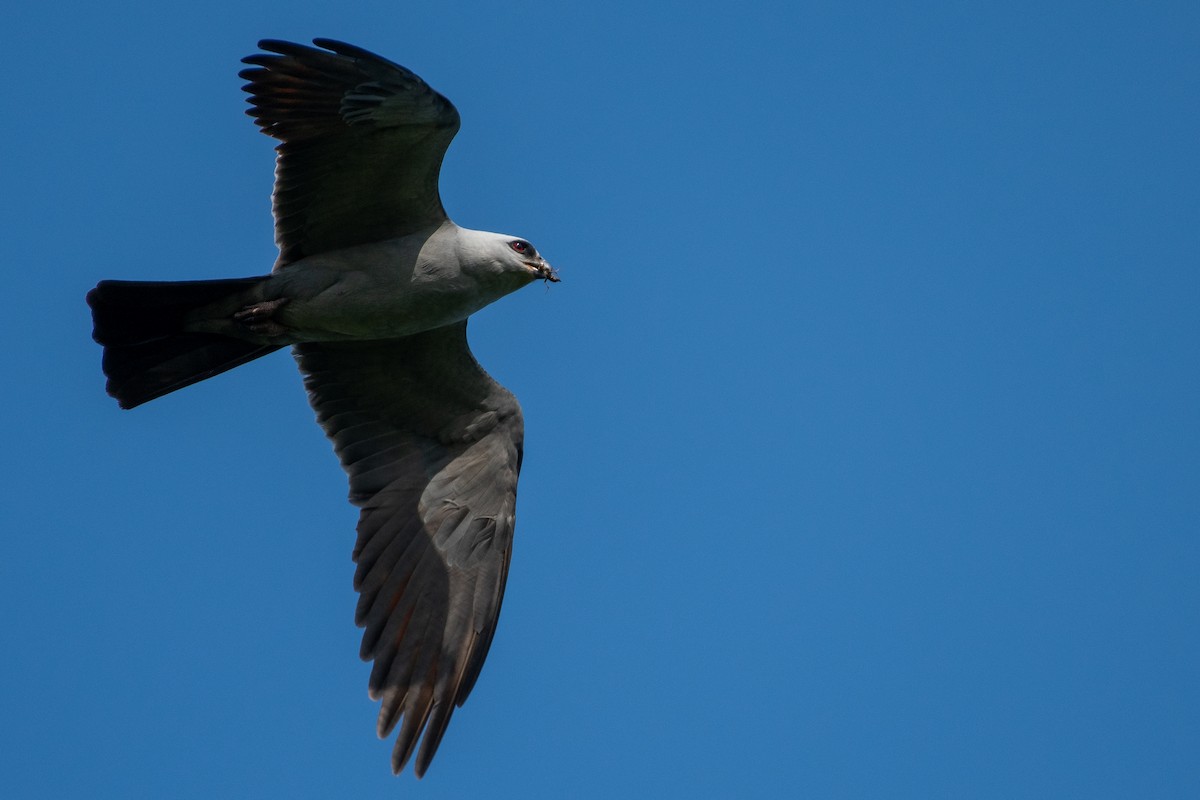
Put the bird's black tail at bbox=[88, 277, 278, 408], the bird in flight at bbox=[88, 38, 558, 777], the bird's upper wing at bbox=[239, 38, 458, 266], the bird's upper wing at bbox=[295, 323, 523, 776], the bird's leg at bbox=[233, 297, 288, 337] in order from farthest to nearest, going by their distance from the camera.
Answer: the bird's upper wing at bbox=[295, 323, 523, 776]
the bird's leg at bbox=[233, 297, 288, 337]
the bird's black tail at bbox=[88, 277, 278, 408]
the bird in flight at bbox=[88, 38, 558, 777]
the bird's upper wing at bbox=[239, 38, 458, 266]

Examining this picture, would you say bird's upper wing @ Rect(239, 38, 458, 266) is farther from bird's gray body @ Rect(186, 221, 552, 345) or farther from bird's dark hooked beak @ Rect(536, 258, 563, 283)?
bird's dark hooked beak @ Rect(536, 258, 563, 283)

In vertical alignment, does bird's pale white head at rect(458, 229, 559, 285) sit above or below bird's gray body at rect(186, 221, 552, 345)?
above

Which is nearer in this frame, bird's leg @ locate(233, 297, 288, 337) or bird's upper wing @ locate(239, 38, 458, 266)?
bird's upper wing @ locate(239, 38, 458, 266)

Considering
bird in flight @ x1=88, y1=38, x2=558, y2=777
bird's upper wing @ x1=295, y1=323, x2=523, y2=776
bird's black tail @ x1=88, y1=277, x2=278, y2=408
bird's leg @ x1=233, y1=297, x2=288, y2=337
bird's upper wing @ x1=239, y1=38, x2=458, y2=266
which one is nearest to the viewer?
bird's upper wing @ x1=239, y1=38, x2=458, y2=266

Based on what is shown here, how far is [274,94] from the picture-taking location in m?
9.31

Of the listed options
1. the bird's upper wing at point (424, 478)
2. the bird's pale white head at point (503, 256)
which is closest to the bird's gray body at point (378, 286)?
the bird's pale white head at point (503, 256)

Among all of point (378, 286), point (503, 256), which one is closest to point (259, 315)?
point (378, 286)

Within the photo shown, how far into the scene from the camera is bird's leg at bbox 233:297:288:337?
9852mm

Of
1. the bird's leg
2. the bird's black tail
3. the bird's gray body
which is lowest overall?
the bird's black tail

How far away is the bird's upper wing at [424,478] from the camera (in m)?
10.2

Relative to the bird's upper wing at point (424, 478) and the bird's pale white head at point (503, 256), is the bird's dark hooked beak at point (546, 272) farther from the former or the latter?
the bird's upper wing at point (424, 478)

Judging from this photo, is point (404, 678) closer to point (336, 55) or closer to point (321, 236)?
point (321, 236)

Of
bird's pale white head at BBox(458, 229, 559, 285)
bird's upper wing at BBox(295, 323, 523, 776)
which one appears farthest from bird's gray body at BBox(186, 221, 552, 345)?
bird's upper wing at BBox(295, 323, 523, 776)

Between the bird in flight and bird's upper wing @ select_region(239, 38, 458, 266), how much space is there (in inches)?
0.5
